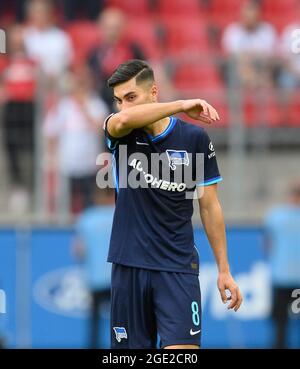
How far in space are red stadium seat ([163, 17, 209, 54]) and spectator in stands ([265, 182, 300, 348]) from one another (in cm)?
389

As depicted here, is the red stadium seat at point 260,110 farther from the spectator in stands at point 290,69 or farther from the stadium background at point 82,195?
the spectator in stands at point 290,69

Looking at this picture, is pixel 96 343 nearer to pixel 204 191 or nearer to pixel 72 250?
pixel 72 250

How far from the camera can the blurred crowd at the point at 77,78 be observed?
12.3 metres

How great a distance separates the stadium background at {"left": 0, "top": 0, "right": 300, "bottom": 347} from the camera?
1238 cm

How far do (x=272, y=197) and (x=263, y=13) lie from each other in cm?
432

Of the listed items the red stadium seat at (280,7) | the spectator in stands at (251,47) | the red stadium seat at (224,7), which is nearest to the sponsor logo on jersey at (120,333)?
the spectator in stands at (251,47)

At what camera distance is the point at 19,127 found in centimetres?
1227

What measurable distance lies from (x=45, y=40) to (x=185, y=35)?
275 cm

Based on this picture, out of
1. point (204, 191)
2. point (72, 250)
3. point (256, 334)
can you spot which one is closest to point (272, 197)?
point (256, 334)

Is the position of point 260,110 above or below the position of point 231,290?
above

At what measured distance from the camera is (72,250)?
12680 millimetres

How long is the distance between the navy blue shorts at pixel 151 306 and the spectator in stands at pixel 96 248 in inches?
215

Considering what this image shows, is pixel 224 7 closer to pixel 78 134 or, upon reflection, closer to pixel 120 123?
pixel 78 134

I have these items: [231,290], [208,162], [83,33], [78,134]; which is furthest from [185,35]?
[231,290]
